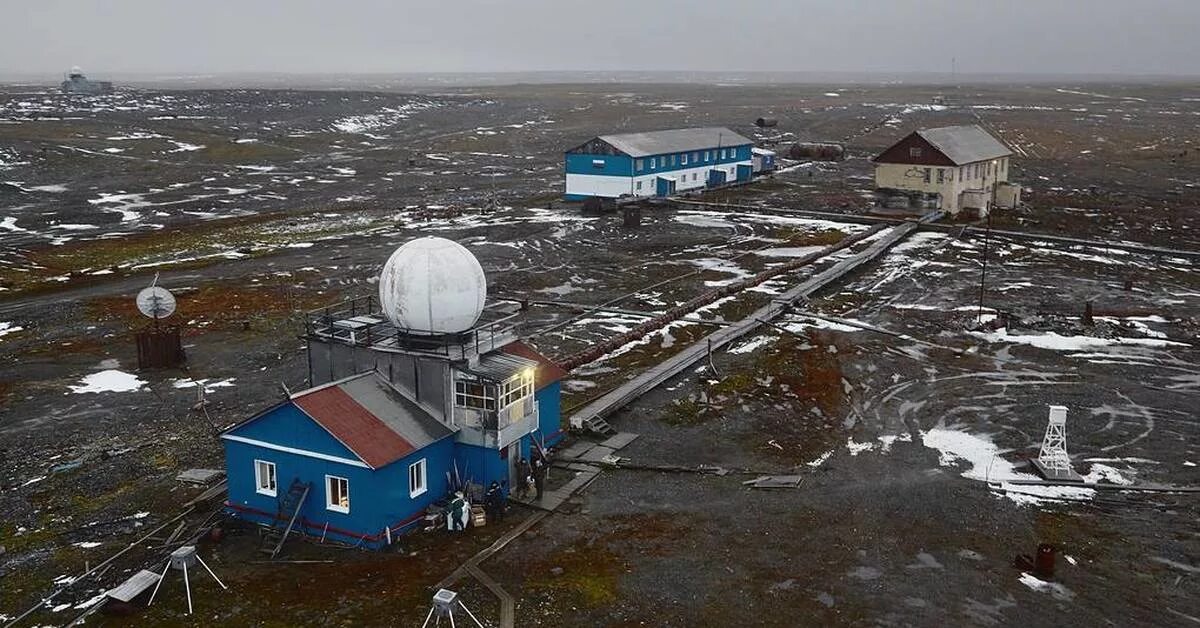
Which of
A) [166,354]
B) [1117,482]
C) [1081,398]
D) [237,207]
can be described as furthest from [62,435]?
[237,207]

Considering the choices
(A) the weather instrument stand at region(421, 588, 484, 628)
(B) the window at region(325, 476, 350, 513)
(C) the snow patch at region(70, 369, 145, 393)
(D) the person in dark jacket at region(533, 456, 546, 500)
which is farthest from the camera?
(C) the snow patch at region(70, 369, 145, 393)

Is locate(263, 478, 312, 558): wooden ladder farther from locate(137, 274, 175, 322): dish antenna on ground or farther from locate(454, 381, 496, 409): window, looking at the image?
locate(137, 274, 175, 322): dish antenna on ground

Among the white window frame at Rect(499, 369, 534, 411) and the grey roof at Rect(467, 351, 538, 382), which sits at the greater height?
the grey roof at Rect(467, 351, 538, 382)

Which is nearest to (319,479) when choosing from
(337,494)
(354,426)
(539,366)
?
(337,494)

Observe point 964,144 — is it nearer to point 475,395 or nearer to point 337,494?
point 475,395

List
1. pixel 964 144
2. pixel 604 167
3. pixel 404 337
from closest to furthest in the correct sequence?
pixel 404 337 → pixel 964 144 → pixel 604 167

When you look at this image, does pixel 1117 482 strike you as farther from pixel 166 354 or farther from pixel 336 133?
pixel 336 133

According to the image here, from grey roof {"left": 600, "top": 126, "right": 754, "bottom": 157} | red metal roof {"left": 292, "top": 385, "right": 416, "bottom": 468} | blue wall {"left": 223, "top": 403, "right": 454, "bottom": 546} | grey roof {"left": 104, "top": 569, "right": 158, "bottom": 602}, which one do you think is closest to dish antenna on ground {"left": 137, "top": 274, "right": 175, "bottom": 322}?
blue wall {"left": 223, "top": 403, "right": 454, "bottom": 546}
